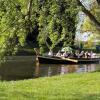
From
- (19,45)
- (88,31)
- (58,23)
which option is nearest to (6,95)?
(58,23)

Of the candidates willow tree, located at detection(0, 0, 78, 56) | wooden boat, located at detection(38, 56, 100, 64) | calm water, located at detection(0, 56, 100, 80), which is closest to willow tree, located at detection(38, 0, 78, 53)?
willow tree, located at detection(0, 0, 78, 56)

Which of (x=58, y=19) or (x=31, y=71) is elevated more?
(x=58, y=19)

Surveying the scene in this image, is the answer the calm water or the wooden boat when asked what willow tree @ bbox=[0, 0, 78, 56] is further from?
the wooden boat

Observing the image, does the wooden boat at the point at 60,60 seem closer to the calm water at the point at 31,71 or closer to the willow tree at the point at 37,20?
the calm water at the point at 31,71

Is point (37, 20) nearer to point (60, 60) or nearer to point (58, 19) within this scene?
point (58, 19)

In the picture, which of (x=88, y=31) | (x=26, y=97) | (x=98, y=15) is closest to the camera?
(x=26, y=97)

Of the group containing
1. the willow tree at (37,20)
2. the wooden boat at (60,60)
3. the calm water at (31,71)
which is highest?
the willow tree at (37,20)

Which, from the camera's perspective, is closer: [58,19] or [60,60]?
[58,19]

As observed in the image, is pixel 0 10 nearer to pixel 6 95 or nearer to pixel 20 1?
pixel 20 1

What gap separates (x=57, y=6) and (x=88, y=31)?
1913cm

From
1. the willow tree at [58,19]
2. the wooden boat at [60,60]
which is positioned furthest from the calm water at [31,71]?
the willow tree at [58,19]

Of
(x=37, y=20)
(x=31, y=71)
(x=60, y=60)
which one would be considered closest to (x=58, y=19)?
(x=37, y=20)

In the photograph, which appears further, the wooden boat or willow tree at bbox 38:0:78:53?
the wooden boat

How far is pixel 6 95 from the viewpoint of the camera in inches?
440
